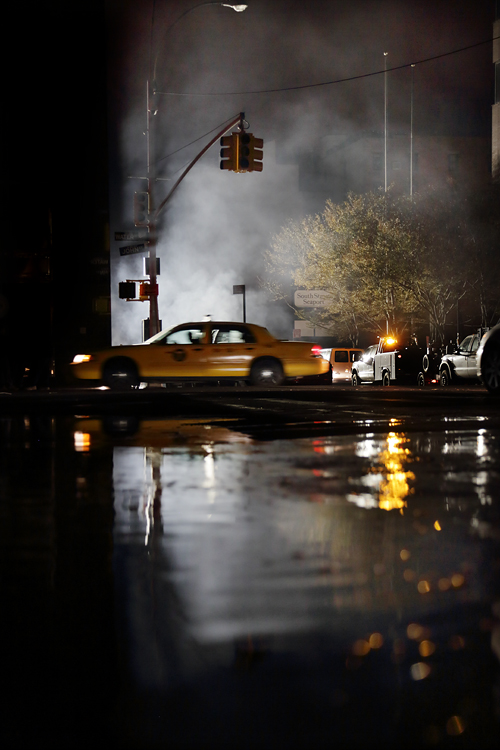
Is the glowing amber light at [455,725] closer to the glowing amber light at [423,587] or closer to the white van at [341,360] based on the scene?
the glowing amber light at [423,587]

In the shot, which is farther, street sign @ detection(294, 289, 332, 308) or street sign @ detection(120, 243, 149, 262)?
street sign @ detection(294, 289, 332, 308)

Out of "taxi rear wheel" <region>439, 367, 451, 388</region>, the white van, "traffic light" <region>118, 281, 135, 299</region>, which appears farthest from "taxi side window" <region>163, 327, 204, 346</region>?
the white van

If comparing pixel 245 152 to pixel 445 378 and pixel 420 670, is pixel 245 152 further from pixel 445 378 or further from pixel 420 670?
pixel 420 670

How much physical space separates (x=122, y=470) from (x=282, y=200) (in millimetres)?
80265

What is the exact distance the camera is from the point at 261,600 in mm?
4035

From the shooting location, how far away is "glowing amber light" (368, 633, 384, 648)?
344cm

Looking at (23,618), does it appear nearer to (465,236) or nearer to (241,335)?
(241,335)

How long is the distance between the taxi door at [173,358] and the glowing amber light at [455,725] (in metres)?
20.5

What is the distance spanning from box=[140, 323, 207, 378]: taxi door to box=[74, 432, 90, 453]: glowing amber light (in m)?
11.6

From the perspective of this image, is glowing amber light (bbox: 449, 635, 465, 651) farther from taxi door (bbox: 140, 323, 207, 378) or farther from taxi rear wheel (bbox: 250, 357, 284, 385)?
taxi rear wheel (bbox: 250, 357, 284, 385)

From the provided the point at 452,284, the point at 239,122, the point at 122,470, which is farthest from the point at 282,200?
the point at 122,470

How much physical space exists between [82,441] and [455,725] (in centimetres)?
812

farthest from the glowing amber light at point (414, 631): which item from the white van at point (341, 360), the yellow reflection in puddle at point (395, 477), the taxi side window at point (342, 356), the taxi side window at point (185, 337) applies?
the taxi side window at point (342, 356)

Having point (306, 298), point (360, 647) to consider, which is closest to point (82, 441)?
point (360, 647)
